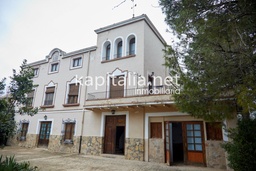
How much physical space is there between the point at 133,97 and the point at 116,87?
2.32 metres

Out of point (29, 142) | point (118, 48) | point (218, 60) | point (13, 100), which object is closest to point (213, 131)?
point (218, 60)

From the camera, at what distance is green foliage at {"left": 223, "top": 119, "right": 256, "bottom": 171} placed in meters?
5.06

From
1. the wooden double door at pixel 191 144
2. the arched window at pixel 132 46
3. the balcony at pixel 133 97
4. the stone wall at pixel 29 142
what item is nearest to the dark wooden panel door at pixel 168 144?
the wooden double door at pixel 191 144

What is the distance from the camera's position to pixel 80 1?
360cm

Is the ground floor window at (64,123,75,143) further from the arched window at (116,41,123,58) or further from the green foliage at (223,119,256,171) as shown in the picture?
the green foliage at (223,119,256,171)

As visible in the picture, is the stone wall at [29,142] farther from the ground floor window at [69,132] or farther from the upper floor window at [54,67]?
the upper floor window at [54,67]

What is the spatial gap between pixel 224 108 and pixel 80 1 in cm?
534

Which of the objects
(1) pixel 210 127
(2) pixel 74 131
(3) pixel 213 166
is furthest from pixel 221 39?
(2) pixel 74 131

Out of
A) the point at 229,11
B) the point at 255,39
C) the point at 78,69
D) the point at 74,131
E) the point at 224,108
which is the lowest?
the point at 74,131

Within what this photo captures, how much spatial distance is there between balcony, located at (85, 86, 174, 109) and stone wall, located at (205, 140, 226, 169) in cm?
276

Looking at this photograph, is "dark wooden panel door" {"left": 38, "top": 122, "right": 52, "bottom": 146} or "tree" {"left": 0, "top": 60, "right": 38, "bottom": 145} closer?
"tree" {"left": 0, "top": 60, "right": 38, "bottom": 145}

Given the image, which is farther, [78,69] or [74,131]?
[78,69]

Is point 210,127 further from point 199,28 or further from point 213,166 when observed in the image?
point 199,28

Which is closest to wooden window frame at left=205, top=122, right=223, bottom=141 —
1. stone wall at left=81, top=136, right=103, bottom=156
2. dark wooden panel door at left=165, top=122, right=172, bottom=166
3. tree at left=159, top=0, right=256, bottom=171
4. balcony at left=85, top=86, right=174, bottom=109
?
dark wooden panel door at left=165, top=122, right=172, bottom=166
